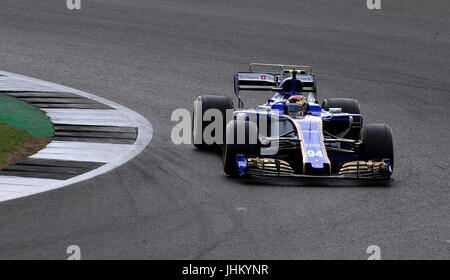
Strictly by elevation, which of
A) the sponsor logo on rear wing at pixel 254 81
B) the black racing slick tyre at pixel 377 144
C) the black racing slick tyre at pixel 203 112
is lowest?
the black racing slick tyre at pixel 377 144

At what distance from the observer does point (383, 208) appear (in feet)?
35.6

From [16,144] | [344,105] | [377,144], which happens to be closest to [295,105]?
[377,144]

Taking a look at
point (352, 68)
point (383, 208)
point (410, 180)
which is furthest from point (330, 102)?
point (352, 68)

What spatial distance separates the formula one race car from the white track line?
123cm

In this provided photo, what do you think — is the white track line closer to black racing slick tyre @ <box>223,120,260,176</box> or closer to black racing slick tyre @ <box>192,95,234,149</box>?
black racing slick tyre @ <box>192,95,234,149</box>

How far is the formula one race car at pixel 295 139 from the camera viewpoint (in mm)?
12031

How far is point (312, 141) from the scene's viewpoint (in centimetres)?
1235

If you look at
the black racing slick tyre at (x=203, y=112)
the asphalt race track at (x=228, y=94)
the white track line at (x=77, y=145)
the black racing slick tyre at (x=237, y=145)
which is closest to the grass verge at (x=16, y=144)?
the white track line at (x=77, y=145)

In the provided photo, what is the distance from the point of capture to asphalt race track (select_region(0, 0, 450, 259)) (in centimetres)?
941

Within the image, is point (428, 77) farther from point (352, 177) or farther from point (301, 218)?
point (301, 218)

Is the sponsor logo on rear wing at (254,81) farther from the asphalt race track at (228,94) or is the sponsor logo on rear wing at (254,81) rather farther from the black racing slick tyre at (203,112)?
the asphalt race track at (228,94)

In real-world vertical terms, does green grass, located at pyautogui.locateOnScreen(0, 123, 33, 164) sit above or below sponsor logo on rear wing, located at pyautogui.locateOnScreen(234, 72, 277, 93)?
below

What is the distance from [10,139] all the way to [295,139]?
415 centimetres

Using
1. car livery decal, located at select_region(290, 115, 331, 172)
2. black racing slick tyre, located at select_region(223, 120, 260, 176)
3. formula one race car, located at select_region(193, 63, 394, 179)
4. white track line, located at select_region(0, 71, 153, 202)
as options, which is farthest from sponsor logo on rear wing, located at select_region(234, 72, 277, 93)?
black racing slick tyre, located at select_region(223, 120, 260, 176)
